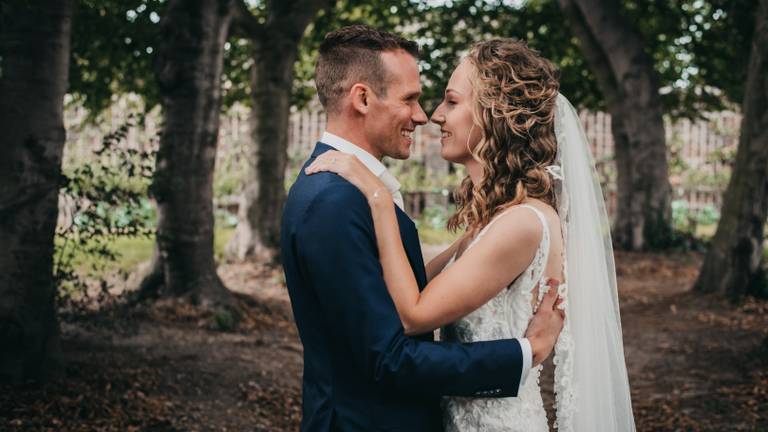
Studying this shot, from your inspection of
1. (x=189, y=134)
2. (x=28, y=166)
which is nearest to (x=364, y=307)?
(x=28, y=166)

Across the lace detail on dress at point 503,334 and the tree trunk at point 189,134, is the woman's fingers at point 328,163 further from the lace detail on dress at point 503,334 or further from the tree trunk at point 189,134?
the tree trunk at point 189,134

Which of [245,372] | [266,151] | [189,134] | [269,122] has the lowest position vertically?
[245,372]

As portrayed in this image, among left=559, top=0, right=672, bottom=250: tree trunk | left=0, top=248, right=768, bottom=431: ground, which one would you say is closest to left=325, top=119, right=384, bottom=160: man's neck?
left=0, top=248, right=768, bottom=431: ground

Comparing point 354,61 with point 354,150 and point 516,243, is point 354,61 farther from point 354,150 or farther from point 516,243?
point 516,243

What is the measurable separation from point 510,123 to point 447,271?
66cm

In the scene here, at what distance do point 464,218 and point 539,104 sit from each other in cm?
55

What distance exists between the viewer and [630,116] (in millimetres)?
15664

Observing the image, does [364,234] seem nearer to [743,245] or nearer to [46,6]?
[46,6]

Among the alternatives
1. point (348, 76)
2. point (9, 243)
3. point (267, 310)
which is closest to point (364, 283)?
point (348, 76)

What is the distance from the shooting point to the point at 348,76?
261 cm

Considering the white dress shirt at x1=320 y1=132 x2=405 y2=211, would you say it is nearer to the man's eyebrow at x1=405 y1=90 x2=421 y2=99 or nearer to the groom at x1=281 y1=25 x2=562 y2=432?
the groom at x1=281 y1=25 x2=562 y2=432

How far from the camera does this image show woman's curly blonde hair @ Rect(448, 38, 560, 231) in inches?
116

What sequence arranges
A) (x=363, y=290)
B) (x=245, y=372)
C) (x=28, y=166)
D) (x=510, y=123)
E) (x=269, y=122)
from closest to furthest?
(x=363, y=290) → (x=510, y=123) → (x=28, y=166) → (x=245, y=372) → (x=269, y=122)

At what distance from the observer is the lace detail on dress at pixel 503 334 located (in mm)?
2820
